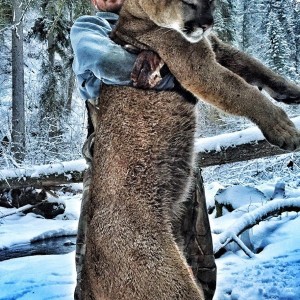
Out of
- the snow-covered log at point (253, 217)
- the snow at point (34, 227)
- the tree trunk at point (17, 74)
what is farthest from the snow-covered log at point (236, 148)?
the tree trunk at point (17, 74)

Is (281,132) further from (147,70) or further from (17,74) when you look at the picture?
(17,74)

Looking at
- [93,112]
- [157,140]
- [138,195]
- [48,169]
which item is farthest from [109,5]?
[48,169]

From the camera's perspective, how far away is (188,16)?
1493 millimetres

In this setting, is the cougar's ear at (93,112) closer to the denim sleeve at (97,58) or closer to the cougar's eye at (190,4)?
the denim sleeve at (97,58)

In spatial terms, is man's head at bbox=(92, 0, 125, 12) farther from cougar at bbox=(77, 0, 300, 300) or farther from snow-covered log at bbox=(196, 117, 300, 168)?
snow-covered log at bbox=(196, 117, 300, 168)

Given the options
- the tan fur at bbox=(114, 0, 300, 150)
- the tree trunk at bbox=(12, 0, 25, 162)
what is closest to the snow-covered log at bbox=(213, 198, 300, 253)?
the tan fur at bbox=(114, 0, 300, 150)

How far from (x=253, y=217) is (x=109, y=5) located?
2.56m

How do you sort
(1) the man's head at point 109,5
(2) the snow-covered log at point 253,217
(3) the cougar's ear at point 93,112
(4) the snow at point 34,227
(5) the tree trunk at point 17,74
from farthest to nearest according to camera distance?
(5) the tree trunk at point 17,74 < (4) the snow at point 34,227 < (2) the snow-covered log at point 253,217 < (1) the man's head at point 109,5 < (3) the cougar's ear at point 93,112

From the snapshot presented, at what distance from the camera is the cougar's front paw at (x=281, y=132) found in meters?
1.40

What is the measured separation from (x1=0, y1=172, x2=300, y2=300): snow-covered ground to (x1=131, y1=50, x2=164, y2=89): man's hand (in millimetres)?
2085

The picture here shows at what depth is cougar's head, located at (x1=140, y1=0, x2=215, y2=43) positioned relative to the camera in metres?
1.47

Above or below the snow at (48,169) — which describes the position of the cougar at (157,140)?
above

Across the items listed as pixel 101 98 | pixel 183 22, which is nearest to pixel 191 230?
pixel 101 98

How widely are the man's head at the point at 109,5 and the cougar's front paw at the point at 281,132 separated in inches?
31.4
